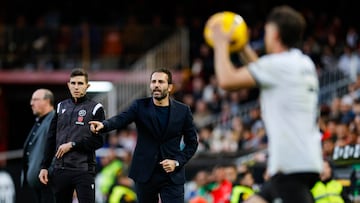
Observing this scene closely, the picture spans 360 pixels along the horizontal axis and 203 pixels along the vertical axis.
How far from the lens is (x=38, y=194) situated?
42.5 feet

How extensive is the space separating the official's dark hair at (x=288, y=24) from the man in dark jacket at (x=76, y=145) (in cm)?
→ 464

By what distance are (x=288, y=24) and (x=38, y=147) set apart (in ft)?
20.4

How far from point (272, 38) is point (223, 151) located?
13885 mm

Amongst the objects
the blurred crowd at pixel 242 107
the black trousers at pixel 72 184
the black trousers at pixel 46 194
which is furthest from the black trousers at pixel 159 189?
the blurred crowd at pixel 242 107

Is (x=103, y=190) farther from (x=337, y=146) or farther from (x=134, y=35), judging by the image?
(x=134, y=35)

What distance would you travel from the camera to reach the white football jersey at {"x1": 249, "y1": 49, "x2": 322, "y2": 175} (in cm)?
746

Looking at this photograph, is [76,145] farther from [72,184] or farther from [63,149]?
[72,184]

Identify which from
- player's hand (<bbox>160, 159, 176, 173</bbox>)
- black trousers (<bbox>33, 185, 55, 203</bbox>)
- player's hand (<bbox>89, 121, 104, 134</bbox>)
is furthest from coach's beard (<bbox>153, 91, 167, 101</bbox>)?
black trousers (<bbox>33, 185, 55, 203</bbox>)

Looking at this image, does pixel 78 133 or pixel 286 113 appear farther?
pixel 78 133

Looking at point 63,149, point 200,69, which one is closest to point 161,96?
point 63,149

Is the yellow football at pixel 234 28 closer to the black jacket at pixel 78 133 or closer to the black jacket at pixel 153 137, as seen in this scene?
the black jacket at pixel 153 137

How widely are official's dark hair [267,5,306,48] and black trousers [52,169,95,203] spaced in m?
4.81

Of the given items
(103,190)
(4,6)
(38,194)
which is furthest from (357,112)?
(4,6)

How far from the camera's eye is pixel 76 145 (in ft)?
37.9
